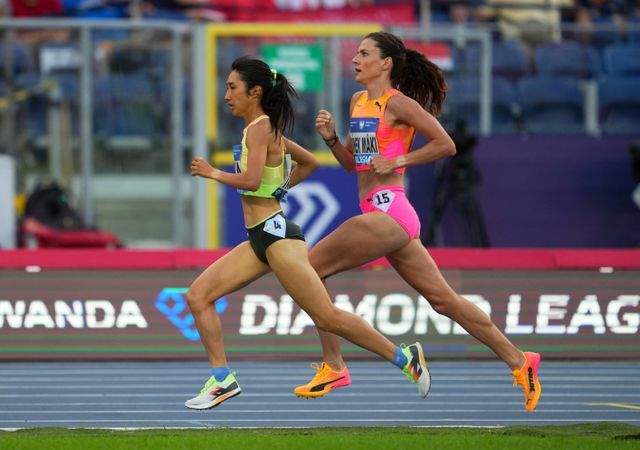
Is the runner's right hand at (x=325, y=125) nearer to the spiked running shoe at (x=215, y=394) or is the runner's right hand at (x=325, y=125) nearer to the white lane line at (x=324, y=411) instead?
the spiked running shoe at (x=215, y=394)

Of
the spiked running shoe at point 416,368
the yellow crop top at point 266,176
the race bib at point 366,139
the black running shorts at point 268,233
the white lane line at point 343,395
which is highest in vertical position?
the race bib at point 366,139

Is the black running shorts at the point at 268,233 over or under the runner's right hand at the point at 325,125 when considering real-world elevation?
under

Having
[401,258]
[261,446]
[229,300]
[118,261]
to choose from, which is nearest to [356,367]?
[229,300]

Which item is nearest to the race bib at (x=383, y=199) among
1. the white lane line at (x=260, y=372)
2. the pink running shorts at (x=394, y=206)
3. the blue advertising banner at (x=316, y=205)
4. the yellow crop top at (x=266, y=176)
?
the pink running shorts at (x=394, y=206)

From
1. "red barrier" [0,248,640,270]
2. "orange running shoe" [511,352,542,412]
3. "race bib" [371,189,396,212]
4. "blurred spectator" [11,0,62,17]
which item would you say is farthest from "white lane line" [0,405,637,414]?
"blurred spectator" [11,0,62,17]

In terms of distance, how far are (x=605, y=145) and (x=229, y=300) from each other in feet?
22.9

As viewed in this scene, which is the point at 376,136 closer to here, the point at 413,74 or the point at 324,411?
the point at 413,74

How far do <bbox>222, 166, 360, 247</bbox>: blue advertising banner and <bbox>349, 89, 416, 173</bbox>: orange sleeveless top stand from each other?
820 centimetres

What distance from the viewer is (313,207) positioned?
55.0 feet

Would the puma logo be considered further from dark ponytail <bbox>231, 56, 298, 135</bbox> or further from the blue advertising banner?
the blue advertising banner

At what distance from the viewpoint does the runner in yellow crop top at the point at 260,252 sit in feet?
26.0

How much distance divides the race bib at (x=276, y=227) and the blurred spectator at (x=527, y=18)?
9916mm

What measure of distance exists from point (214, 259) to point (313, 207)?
16.4ft

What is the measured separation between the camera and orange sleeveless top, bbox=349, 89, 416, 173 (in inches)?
327
